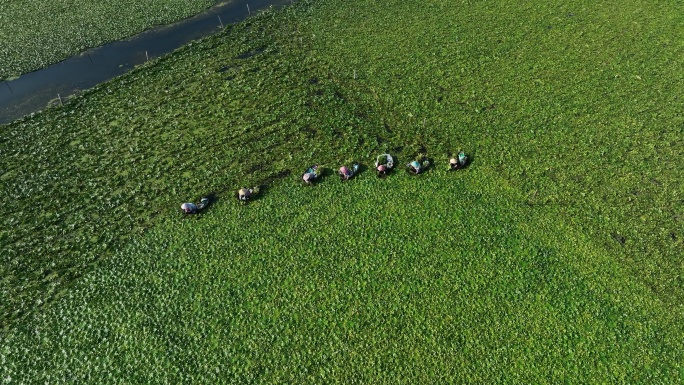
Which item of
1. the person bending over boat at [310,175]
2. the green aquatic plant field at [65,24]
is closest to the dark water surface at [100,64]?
the green aquatic plant field at [65,24]

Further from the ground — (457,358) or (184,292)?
(184,292)

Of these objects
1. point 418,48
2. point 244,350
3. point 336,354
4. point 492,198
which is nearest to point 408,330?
point 336,354

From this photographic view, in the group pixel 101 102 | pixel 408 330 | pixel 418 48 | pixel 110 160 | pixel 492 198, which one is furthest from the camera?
pixel 418 48

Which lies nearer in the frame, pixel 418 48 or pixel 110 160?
pixel 110 160

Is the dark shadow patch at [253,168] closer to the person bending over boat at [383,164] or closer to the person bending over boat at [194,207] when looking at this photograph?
the person bending over boat at [194,207]

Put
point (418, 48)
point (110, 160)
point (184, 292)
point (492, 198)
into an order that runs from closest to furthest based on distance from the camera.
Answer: point (184, 292) → point (492, 198) → point (110, 160) → point (418, 48)

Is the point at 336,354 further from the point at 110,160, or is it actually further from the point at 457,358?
the point at 110,160

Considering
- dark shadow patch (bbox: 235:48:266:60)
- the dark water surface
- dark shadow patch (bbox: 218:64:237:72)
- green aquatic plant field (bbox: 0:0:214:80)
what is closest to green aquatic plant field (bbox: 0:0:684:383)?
dark shadow patch (bbox: 235:48:266:60)
